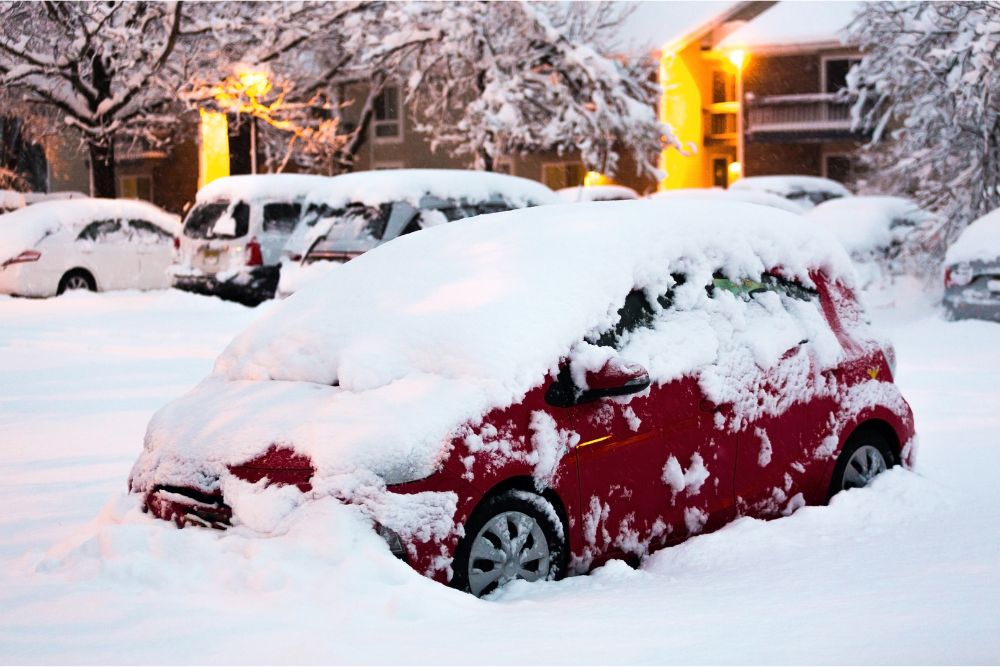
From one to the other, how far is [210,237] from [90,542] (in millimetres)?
13407

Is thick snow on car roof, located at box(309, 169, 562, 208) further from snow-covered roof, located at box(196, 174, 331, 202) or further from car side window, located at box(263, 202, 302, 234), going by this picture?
snow-covered roof, located at box(196, 174, 331, 202)

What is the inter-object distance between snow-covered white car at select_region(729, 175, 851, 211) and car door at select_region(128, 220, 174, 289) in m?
14.2

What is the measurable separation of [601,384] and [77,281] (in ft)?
50.7

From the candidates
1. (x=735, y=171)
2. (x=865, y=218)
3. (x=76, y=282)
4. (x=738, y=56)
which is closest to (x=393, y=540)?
(x=76, y=282)

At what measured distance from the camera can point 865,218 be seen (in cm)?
2138

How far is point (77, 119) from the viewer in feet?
85.3

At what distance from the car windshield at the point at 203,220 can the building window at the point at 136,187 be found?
116 feet

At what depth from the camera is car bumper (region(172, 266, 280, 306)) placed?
17.7 meters

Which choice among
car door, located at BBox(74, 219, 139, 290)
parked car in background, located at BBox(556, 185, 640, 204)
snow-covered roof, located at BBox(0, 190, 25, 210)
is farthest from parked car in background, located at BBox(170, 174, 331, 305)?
snow-covered roof, located at BBox(0, 190, 25, 210)

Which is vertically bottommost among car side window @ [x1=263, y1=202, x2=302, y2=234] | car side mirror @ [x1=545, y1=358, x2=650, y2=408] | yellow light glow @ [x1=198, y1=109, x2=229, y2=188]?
car side mirror @ [x1=545, y1=358, x2=650, y2=408]

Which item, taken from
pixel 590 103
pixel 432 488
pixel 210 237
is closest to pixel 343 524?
pixel 432 488

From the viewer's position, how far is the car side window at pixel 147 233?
20.2 m

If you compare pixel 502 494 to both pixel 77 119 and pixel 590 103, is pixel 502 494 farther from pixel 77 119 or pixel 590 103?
pixel 590 103

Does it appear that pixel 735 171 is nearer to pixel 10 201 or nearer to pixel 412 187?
pixel 10 201
